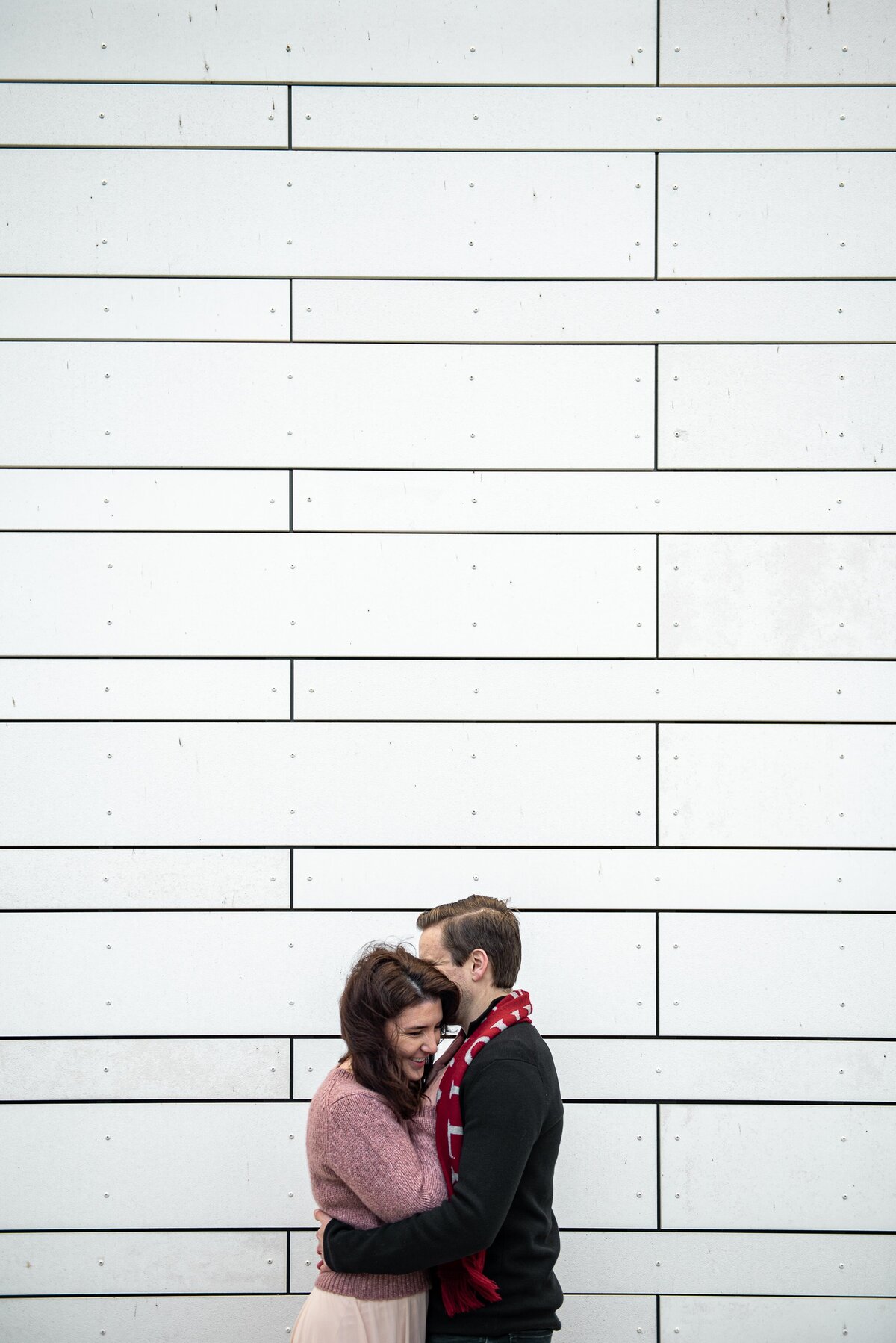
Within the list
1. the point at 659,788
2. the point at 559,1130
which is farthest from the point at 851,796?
the point at 559,1130

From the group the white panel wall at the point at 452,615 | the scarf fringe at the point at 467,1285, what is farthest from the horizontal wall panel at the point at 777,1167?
the scarf fringe at the point at 467,1285

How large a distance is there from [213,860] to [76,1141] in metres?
0.81

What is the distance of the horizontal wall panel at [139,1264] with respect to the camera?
8.75ft

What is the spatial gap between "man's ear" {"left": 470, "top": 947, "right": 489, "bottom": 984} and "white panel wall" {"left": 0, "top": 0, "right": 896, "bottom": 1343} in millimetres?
661

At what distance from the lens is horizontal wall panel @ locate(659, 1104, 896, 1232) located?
270 cm

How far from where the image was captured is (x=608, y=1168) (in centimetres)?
270

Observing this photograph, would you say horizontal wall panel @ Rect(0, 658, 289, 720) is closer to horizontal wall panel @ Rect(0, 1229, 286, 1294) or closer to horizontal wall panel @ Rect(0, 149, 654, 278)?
horizontal wall panel @ Rect(0, 149, 654, 278)

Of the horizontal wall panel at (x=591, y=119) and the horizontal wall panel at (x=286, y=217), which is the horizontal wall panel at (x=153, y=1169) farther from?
the horizontal wall panel at (x=591, y=119)

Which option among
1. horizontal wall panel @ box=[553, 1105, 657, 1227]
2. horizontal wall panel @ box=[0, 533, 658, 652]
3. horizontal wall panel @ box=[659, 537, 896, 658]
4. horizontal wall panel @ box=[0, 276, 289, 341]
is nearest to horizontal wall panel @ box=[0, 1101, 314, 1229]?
horizontal wall panel @ box=[553, 1105, 657, 1227]

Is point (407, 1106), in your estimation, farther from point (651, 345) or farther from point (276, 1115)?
point (651, 345)

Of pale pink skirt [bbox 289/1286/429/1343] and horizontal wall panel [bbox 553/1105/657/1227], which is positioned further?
horizontal wall panel [bbox 553/1105/657/1227]

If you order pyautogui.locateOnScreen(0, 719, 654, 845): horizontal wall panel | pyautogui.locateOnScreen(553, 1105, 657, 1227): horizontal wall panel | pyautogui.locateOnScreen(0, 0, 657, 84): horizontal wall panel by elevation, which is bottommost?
pyautogui.locateOnScreen(553, 1105, 657, 1227): horizontal wall panel

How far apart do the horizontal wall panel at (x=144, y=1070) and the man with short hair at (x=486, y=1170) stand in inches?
30.4

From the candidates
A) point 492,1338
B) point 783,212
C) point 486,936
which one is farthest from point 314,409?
point 492,1338
